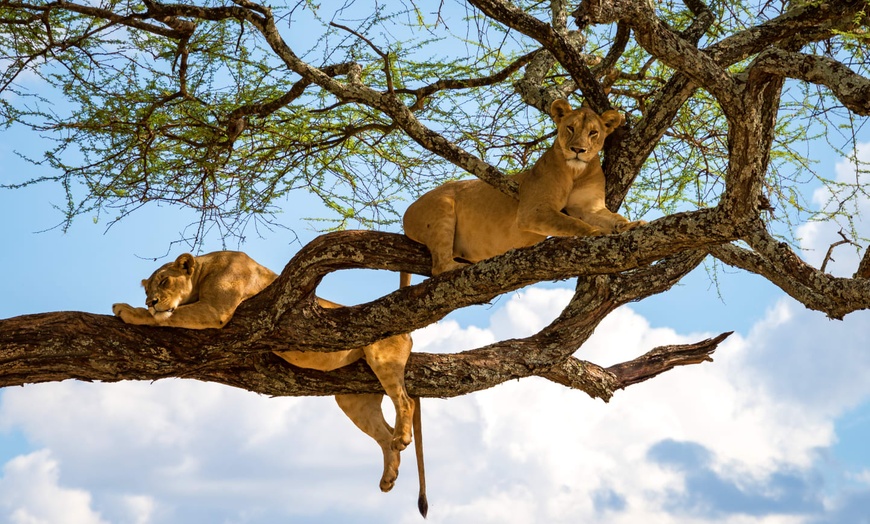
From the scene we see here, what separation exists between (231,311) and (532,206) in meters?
2.02

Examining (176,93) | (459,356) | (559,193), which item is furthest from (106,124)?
(559,193)

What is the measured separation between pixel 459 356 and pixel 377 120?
7.29 ft

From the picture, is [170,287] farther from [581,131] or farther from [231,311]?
[581,131]

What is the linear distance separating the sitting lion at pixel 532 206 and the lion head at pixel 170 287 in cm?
145

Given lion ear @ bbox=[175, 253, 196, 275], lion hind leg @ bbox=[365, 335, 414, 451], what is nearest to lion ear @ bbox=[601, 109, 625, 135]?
lion hind leg @ bbox=[365, 335, 414, 451]

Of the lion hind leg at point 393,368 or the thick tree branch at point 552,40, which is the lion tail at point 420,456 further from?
the thick tree branch at point 552,40

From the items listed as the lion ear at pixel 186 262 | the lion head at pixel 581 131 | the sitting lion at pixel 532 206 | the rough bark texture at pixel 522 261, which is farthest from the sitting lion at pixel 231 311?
the lion head at pixel 581 131

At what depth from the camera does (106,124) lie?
821 cm

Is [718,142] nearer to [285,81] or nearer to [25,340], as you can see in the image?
[285,81]

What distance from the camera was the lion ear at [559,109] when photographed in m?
6.34

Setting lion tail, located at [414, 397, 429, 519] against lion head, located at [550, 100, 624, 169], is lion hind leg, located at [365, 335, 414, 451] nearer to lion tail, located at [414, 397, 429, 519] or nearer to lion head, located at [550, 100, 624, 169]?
lion tail, located at [414, 397, 429, 519]

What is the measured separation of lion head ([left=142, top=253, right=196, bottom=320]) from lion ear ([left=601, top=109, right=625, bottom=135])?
9.13 ft

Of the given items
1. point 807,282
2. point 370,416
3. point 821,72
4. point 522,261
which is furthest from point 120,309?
point 821,72

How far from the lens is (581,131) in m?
6.24
